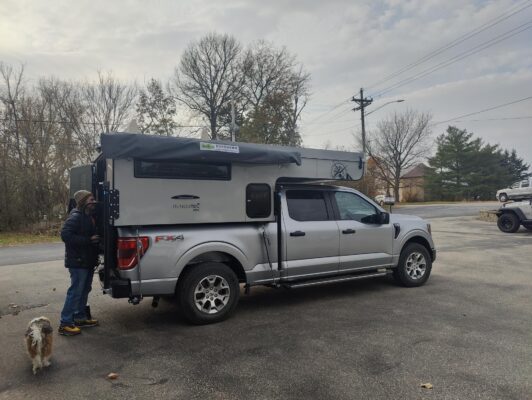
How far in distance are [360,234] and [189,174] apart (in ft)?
9.73

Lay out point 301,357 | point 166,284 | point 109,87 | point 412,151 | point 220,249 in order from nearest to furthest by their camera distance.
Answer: point 301,357 < point 166,284 < point 220,249 < point 109,87 < point 412,151

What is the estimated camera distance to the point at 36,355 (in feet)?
12.9

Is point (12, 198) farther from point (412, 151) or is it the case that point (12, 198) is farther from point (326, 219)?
point (412, 151)

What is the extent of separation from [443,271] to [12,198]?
2084 centimetres

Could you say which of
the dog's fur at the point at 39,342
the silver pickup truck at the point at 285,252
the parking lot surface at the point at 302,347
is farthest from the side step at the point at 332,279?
the dog's fur at the point at 39,342

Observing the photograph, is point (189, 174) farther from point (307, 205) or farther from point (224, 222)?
point (307, 205)

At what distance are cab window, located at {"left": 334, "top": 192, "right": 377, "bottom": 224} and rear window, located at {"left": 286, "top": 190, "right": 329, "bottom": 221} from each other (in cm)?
32

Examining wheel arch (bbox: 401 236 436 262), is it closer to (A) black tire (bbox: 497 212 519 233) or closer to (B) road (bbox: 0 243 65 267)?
(B) road (bbox: 0 243 65 267)

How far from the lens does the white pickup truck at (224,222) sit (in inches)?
198

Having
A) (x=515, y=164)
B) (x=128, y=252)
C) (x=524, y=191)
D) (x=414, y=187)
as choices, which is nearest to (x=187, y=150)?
(x=128, y=252)

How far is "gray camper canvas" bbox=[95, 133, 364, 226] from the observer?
4996mm

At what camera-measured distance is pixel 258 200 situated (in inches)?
233

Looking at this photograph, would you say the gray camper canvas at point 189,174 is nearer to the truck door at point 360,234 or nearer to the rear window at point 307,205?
the rear window at point 307,205

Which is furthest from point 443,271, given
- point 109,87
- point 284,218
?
point 109,87
